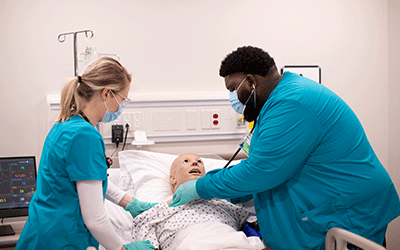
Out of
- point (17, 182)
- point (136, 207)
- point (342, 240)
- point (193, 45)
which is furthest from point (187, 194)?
point (193, 45)

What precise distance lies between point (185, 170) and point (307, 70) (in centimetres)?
134

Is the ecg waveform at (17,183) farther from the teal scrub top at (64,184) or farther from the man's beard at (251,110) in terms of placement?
the man's beard at (251,110)

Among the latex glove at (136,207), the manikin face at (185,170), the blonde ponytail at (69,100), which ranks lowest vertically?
the latex glove at (136,207)

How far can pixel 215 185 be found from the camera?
153cm

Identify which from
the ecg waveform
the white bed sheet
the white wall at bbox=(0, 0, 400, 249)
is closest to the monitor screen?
the ecg waveform

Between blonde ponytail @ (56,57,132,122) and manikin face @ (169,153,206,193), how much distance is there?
3.21 feet

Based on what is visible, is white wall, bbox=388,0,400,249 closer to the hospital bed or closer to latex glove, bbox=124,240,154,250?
the hospital bed

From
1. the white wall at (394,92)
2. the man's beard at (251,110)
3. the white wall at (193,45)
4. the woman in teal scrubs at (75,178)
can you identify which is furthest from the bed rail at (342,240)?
the white wall at (394,92)

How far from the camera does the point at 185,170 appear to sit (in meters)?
2.17

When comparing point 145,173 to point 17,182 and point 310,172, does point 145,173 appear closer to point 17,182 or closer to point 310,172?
point 17,182

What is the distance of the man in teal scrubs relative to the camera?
136cm

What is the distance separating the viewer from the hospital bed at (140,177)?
2.07 metres

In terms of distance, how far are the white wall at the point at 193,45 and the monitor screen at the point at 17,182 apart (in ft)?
1.03

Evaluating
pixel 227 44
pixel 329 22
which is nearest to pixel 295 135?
pixel 227 44
